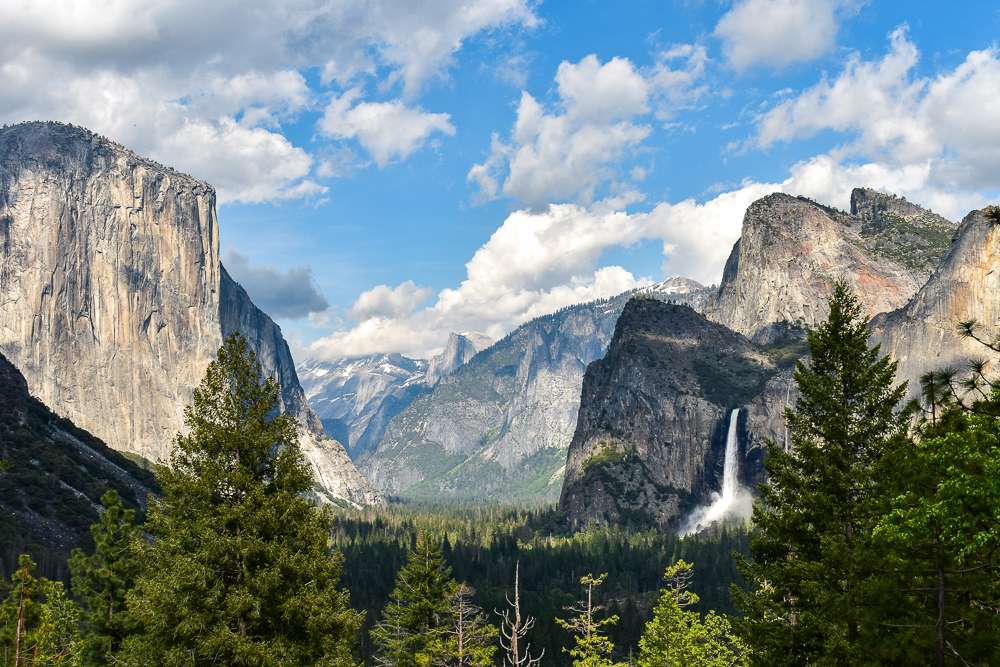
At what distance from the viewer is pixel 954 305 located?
6870 inches

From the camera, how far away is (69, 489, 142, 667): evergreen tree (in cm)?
3291

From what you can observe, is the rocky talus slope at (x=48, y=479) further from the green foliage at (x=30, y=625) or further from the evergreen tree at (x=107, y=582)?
the evergreen tree at (x=107, y=582)

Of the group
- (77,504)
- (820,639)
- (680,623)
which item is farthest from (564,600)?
(820,639)

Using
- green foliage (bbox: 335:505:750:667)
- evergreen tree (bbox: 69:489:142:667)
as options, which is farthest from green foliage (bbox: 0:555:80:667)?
green foliage (bbox: 335:505:750:667)

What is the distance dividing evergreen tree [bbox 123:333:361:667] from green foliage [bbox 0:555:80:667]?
1131 cm

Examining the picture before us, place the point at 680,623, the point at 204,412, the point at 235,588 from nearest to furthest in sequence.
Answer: the point at 235,588 < the point at 204,412 < the point at 680,623

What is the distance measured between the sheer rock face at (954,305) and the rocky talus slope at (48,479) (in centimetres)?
18314

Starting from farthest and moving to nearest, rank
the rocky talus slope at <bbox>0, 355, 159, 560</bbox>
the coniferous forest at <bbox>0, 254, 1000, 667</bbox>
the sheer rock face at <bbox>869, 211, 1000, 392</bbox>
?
the sheer rock face at <bbox>869, 211, 1000, 392</bbox>, the rocky talus slope at <bbox>0, 355, 159, 560</bbox>, the coniferous forest at <bbox>0, 254, 1000, 667</bbox>

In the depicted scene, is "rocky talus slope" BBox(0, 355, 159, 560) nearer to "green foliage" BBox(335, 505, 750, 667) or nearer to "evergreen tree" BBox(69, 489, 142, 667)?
"green foliage" BBox(335, 505, 750, 667)

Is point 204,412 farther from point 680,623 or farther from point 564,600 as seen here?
point 564,600

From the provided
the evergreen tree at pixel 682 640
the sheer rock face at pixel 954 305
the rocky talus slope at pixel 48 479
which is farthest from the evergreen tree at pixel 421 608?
the sheer rock face at pixel 954 305

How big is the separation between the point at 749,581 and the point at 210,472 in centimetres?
2162

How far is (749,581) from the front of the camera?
29.0 meters

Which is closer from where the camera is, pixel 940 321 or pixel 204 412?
pixel 204 412
